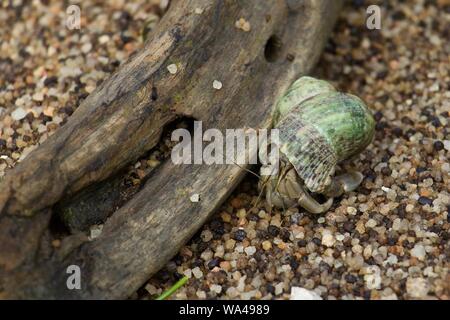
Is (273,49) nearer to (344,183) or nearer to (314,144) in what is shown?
(314,144)

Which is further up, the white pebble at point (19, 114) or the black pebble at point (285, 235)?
the white pebble at point (19, 114)

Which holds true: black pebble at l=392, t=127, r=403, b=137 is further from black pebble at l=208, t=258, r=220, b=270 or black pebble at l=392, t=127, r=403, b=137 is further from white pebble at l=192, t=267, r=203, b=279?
white pebble at l=192, t=267, r=203, b=279

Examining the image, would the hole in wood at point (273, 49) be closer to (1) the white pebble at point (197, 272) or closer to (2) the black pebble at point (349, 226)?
(2) the black pebble at point (349, 226)

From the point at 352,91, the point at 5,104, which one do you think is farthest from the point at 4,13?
the point at 352,91

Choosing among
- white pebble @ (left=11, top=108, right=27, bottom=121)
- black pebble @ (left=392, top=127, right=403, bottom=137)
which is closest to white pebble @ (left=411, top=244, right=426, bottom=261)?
black pebble @ (left=392, top=127, right=403, bottom=137)

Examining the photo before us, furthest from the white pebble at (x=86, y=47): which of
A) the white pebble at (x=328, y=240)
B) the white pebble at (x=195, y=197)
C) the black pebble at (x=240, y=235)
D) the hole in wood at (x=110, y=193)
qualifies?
the white pebble at (x=328, y=240)

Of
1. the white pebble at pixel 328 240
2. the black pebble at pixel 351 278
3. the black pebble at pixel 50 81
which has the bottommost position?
the black pebble at pixel 351 278

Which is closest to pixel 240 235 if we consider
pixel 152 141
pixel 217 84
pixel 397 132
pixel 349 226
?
pixel 349 226
